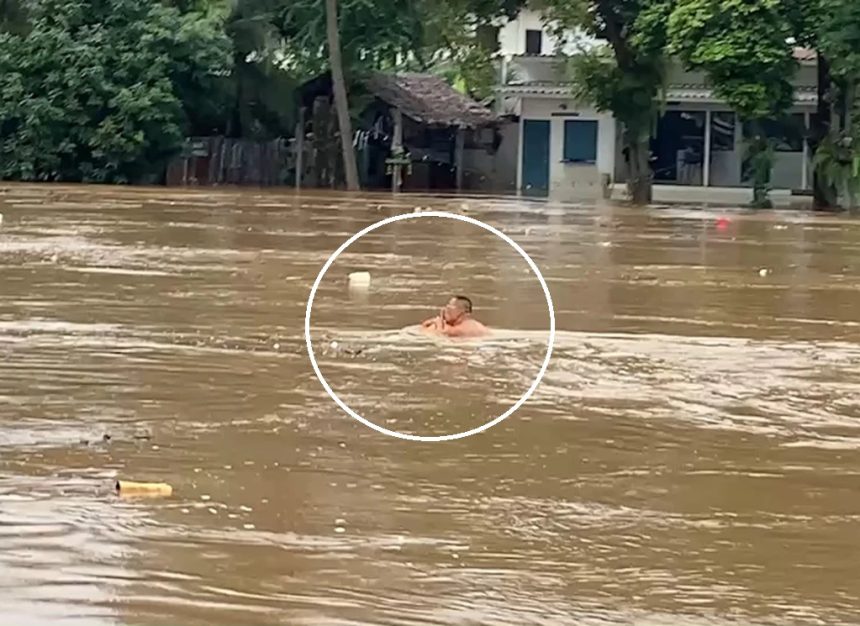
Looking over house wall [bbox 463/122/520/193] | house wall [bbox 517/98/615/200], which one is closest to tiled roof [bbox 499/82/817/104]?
house wall [bbox 517/98/615/200]

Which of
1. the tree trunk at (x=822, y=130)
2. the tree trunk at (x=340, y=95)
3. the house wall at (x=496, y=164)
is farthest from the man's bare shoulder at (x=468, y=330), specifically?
the house wall at (x=496, y=164)

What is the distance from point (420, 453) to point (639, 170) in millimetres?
30365

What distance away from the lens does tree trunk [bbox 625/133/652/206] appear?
119 ft

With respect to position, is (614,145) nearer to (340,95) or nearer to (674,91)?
(674,91)

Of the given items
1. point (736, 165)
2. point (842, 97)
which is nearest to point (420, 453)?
point (842, 97)

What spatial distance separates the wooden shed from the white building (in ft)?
5.28

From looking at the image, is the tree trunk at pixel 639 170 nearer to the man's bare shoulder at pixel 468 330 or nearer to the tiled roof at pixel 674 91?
the tiled roof at pixel 674 91

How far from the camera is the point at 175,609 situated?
4570mm

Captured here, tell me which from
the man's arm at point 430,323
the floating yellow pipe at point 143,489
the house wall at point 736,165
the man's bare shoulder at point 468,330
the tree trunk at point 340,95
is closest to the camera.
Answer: the floating yellow pipe at point 143,489

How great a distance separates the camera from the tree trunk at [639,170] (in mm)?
36344

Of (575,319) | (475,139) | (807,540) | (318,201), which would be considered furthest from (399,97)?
(807,540)

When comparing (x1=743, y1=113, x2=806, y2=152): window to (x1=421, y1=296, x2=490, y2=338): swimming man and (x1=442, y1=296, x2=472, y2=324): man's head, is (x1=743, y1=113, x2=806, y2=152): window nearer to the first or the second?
(x1=442, y1=296, x2=472, y2=324): man's head

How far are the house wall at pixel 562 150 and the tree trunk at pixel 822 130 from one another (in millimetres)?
8236

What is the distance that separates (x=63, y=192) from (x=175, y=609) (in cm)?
2618
